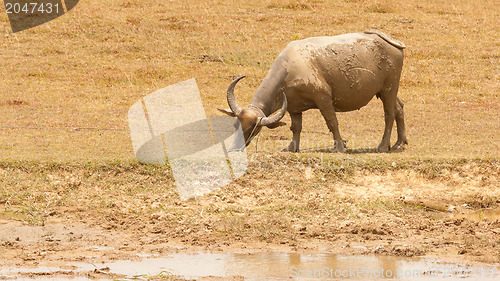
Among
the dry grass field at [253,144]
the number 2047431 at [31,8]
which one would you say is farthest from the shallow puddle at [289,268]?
the number 2047431 at [31,8]

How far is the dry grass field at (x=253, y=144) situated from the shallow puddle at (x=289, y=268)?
0.32 m

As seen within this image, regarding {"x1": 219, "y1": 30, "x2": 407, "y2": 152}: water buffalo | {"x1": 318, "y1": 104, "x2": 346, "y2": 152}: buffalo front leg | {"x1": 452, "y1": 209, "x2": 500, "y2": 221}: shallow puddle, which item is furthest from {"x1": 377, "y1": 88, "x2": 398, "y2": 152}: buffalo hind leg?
{"x1": 452, "y1": 209, "x2": 500, "y2": 221}: shallow puddle

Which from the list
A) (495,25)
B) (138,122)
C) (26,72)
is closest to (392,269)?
(138,122)

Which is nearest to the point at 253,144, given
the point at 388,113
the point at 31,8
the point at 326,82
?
the point at 326,82

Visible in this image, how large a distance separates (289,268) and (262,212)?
199 cm

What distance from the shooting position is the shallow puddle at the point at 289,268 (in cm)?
775

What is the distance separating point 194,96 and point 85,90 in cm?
272

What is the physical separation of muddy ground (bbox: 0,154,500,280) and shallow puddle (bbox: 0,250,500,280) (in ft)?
0.61

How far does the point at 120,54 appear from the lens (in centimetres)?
2164

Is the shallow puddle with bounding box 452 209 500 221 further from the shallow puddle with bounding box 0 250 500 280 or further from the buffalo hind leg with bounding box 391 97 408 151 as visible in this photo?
the buffalo hind leg with bounding box 391 97 408 151

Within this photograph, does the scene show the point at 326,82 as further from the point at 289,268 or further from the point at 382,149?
the point at 289,268

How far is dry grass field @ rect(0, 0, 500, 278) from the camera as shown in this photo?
9.41m

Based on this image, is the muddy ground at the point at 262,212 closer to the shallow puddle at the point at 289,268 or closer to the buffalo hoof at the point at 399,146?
the shallow puddle at the point at 289,268

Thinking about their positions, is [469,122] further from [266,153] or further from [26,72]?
[26,72]
